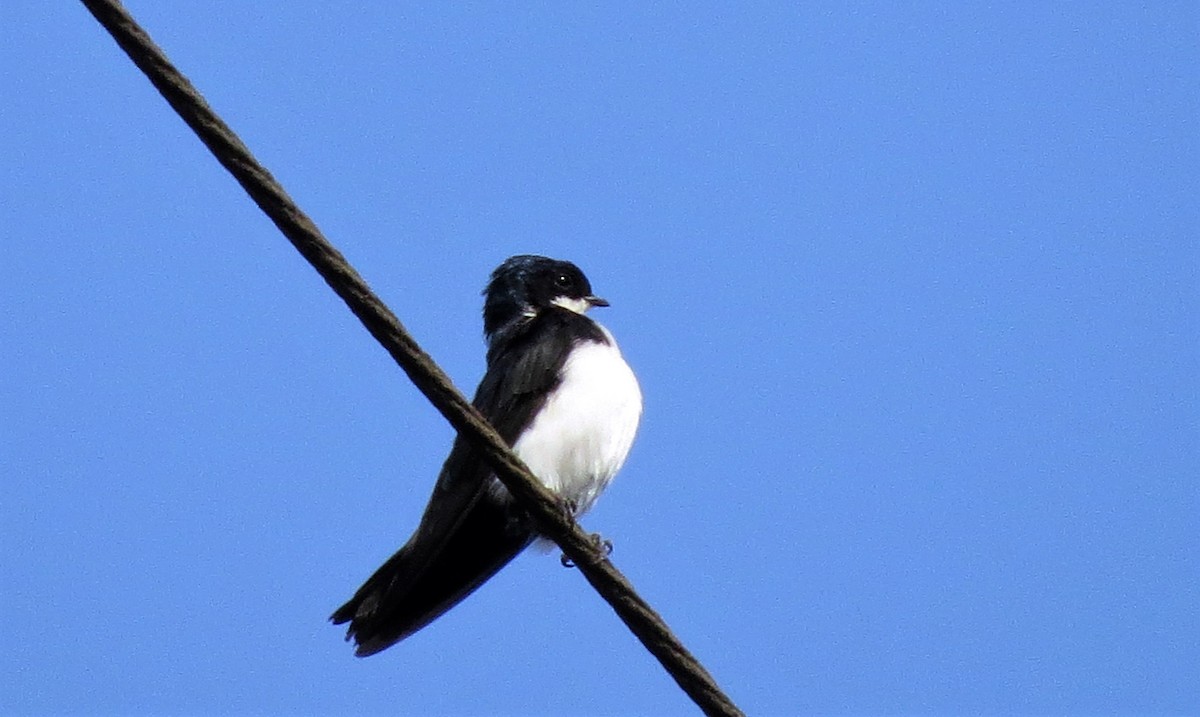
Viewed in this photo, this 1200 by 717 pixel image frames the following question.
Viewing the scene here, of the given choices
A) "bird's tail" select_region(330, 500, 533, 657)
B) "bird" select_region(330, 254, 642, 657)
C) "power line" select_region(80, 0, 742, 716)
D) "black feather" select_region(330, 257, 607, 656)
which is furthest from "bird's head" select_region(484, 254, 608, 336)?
"power line" select_region(80, 0, 742, 716)

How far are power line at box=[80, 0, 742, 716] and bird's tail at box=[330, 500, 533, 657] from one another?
4.72 ft

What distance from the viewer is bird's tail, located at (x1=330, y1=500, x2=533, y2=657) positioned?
5.60 m

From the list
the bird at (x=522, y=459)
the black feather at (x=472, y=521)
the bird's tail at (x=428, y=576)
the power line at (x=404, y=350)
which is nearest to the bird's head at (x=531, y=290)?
the black feather at (x=472, y=521)

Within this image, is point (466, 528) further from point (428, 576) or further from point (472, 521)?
point (428, 576)

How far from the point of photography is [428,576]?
596 cm

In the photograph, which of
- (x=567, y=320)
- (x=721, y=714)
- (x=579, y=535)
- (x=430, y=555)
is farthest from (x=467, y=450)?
(x=721, y=714)

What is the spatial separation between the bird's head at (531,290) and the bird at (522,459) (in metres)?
0.63

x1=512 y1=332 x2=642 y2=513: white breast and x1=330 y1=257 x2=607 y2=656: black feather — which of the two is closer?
x1=330 y1=257 x2=607 y2=656: black feather

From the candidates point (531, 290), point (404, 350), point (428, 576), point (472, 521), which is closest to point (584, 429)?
point (472, 521)

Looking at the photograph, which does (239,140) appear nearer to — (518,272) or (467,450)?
(467,450)

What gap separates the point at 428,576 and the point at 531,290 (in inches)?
79.9

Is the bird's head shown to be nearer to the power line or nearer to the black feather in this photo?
the black feather

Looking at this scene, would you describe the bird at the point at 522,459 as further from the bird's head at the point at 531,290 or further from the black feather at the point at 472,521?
the bird's head at the point at 531,290

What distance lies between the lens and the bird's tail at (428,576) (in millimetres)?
5602
